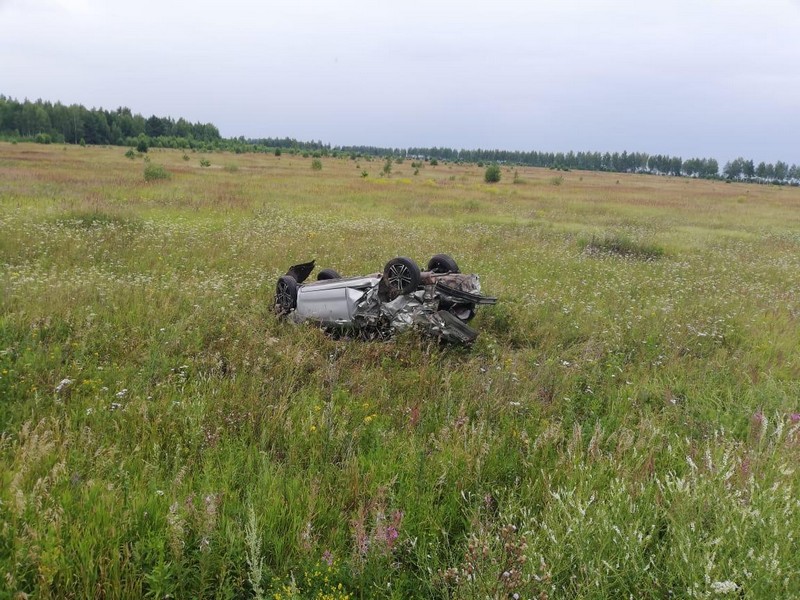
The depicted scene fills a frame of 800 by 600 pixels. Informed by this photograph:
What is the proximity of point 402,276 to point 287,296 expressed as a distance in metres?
1.91

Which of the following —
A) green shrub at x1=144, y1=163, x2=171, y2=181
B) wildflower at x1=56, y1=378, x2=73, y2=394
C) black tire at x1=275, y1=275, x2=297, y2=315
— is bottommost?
wildflower at x1=56, y1=378, x2=73, y2=394

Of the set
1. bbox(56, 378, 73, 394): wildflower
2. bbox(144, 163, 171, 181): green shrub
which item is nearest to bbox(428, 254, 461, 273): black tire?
bbox(56, 378, 73, 394): wildflower

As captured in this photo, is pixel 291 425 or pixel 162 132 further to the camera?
pixel 162 132

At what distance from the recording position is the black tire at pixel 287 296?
705 centimetres

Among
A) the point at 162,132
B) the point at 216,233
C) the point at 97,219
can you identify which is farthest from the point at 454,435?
the point at 162,132

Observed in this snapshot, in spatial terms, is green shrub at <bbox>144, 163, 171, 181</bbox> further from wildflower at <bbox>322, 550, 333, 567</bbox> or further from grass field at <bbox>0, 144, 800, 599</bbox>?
wildflower at <bbox>322, 550, 333, 567</bbox>

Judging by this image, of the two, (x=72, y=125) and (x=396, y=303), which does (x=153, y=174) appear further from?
(x=72, y=125)

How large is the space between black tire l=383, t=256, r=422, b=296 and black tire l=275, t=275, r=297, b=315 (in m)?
1.56

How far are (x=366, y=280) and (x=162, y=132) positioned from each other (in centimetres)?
14172

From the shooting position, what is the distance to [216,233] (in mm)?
12586

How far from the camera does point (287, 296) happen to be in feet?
23.4

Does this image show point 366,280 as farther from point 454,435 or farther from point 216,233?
point 216,233

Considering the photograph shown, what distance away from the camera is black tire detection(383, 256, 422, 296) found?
6.20 metres

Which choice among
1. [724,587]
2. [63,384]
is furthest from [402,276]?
[724,587]
